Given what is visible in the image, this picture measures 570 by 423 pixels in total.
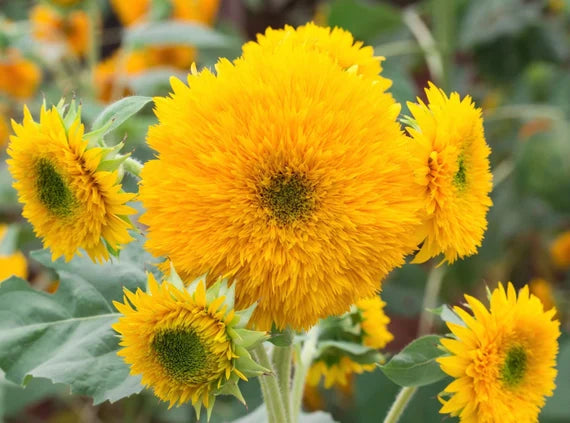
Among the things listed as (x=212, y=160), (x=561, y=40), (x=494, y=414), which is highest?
(x=561, y=40)

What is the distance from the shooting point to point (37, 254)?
57cm

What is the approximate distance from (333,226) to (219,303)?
7 centimetres

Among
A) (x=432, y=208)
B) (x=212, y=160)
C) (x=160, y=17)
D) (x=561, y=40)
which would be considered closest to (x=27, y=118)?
(x=212, y=160)

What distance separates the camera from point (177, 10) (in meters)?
1.48

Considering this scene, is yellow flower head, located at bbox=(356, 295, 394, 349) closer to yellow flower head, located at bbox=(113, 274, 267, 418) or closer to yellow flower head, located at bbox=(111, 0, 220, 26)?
yellow flower head, located at bbox=(113, 274, 267, 418)

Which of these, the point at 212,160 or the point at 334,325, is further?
the point at 334,325

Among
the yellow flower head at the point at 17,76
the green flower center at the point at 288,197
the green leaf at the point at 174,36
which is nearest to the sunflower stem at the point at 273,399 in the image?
the green flower center at the point at 288,197

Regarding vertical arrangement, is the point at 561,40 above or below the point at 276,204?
above

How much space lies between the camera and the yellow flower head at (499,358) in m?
0.43

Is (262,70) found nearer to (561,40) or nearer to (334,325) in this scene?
(334,325)

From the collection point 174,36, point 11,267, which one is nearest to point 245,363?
point 11,267

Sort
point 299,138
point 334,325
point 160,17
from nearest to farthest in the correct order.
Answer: point 299,138 → point 334,325 → point 160,17

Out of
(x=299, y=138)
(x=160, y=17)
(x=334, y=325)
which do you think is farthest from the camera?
(x=160, y=17)

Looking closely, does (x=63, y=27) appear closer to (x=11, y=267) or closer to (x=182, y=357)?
(x=11, y=267)
